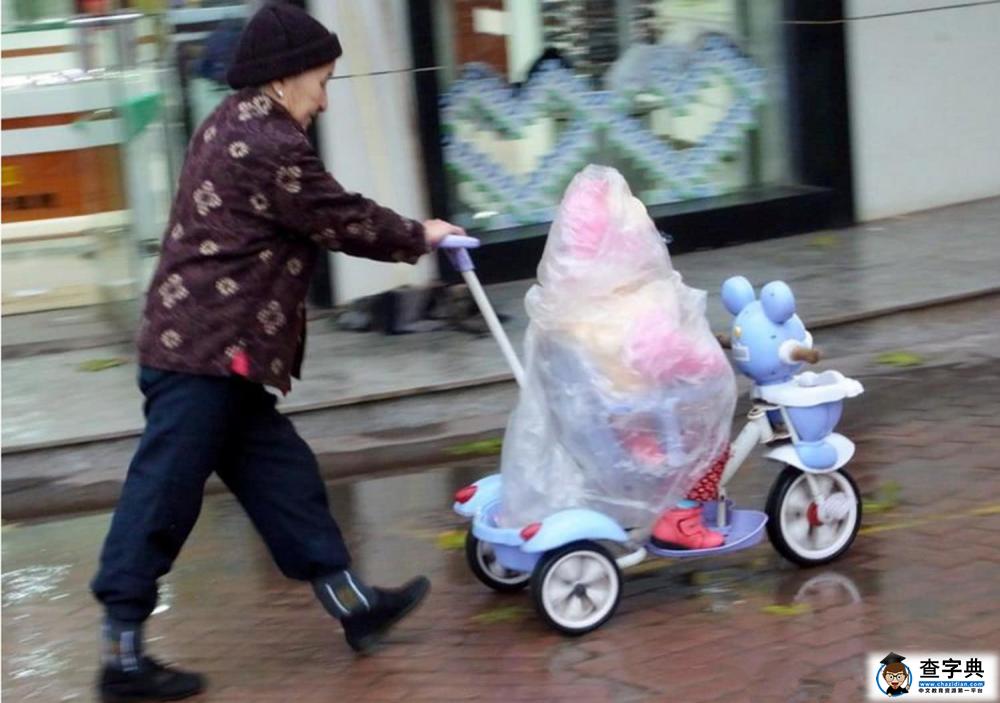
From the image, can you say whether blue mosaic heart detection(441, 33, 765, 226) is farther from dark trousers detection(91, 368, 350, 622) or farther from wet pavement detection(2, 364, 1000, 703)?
dark trousers detection(91, 368, 350, 622)

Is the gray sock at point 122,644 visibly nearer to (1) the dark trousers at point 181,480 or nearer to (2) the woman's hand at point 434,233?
(1) the dark trousers at point 181,480

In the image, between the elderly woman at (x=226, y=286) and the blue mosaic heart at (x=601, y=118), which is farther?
the blue mosaic heart at (x=601, y=118)

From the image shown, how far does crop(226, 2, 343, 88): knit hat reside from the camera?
4.17 metres

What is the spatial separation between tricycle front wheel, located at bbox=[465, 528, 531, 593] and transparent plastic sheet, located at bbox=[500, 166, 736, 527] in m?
0.30

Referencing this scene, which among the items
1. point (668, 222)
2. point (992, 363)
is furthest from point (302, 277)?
point (668, 222)

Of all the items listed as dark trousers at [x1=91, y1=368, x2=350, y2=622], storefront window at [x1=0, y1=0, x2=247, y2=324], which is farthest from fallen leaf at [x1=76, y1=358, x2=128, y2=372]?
dark trousers at [x1=91, y1=368, x2=350, y2=622]

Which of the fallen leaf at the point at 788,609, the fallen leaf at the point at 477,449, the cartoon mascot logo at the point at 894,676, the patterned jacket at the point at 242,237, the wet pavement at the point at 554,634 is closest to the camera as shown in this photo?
the cartoon mascot logo at the point at 894,676

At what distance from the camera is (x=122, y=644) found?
165 inches

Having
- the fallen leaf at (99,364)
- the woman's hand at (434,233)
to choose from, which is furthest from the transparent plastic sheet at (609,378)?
the fallen leaf at (99,364)

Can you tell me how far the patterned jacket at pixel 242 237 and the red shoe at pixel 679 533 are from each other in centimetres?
120

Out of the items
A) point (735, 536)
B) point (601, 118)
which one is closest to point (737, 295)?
point (735, 536)

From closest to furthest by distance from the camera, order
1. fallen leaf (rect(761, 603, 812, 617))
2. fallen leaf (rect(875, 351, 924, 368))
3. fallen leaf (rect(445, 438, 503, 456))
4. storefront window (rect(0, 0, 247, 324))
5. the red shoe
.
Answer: fallen leaf (rect(761, 603, 812, 617)) → the red shoe → fallen leaf (rect(445, 438, 503, 456)) → fallen leaf (rect(875, 351, 924, 368)) → storefront window (rect(0, 0, 247, 324))

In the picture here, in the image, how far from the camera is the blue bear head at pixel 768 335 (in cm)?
463

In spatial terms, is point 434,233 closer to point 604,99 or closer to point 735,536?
point 735,536
